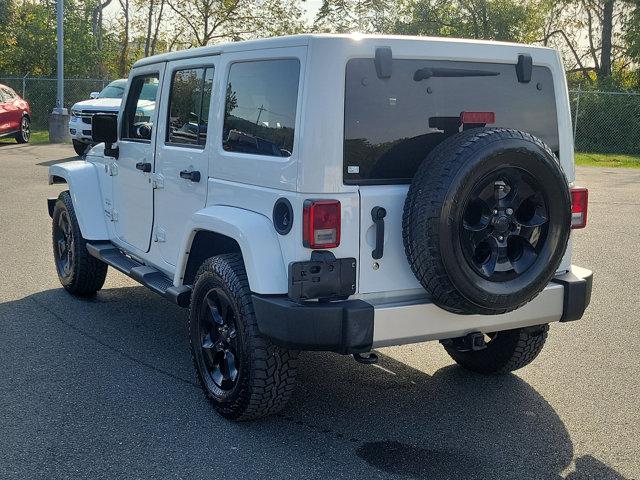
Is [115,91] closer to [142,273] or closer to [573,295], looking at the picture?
[142,273]

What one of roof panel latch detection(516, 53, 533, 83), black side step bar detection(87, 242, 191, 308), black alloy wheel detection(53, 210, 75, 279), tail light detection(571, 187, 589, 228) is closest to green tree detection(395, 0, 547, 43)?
black alloy wheel detection(53, 210, 75, 279)

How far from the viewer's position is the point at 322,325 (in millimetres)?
3682

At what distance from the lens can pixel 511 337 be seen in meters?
4.84

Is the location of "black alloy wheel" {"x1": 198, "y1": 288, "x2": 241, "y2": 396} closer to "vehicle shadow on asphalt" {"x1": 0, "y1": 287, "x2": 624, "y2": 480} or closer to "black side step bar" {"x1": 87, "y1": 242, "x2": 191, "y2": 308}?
"vehicle shadow on asphalt" {"x1": 0, "y1": 287, "x2": 624, "y2": 480}

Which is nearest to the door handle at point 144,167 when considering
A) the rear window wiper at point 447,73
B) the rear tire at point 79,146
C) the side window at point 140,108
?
the side window at point 140,108

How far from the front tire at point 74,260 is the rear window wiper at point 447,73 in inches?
138

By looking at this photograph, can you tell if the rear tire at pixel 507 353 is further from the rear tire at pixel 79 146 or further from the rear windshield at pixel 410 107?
the rear tire at pixel 79 146

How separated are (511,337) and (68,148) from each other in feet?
61.4

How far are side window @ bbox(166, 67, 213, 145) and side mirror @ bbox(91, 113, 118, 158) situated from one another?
35.9 inches

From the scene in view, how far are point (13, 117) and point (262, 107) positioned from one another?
19.4 m

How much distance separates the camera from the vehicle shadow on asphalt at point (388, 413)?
3855 mm

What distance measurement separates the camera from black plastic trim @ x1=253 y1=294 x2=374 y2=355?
3682 millimetres

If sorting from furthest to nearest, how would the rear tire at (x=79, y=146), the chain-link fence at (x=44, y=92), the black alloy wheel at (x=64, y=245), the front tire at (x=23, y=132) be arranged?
the chain-link fence at (x=44, y=92), the front tire at (x=23, y=132), the rear tire at (x=79, y=146), the black alloy wheel at (x=64, y=245)

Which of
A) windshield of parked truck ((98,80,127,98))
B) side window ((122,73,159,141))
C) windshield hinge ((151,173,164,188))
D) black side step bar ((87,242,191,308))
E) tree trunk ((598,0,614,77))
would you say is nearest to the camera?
black side step bar ((87,242,191,308))
